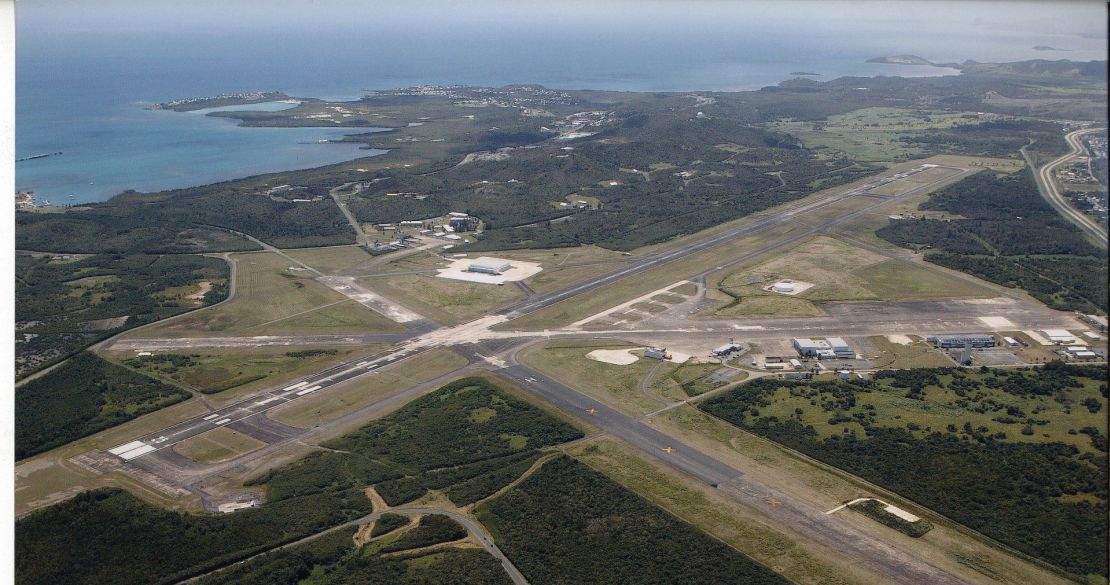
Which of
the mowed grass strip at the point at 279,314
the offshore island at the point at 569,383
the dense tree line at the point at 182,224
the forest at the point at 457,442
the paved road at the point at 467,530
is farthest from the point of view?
the dense tree line at the point at 182,224

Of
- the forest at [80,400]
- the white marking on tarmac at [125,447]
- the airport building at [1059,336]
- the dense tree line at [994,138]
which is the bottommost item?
the white marking on tarmac at [125,447]

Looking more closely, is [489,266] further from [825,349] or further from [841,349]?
[841,349]

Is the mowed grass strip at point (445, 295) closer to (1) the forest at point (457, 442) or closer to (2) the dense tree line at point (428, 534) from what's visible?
(1) the forest at point (457, 442)

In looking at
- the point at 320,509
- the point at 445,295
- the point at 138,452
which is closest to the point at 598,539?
the point at 320,509

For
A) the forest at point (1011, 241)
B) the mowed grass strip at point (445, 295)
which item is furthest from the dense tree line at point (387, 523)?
the forest at point (1011, 241)

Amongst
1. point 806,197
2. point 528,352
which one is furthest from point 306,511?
point 806,197

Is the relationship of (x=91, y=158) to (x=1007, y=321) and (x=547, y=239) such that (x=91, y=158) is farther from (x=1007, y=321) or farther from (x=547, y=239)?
(x=1007, y=321)
